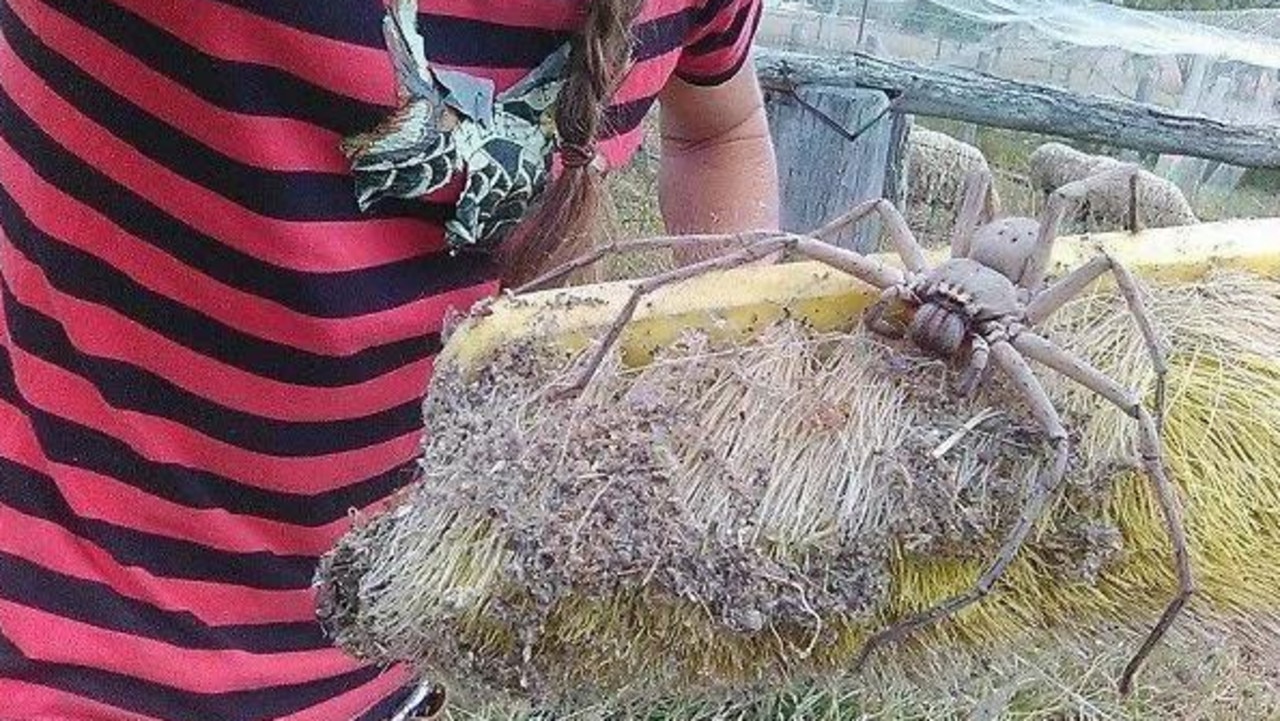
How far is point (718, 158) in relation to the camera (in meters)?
0.95

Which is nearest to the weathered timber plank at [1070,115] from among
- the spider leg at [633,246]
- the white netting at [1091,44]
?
the spider leg at [633,246]

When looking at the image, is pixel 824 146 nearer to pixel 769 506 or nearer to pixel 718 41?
pixel 718 41

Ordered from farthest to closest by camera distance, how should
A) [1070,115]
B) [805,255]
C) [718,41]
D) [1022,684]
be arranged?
[1070,115], [1022,684], [718,41], [805,255]

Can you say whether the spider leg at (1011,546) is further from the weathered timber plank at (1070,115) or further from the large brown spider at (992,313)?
the weathered timber plank at (1070,115)

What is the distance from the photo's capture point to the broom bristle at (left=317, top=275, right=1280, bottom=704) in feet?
1.56

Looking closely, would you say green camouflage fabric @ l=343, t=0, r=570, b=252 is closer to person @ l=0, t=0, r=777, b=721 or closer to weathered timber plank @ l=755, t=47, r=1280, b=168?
person @ l=0, t=0, r=777, b=721

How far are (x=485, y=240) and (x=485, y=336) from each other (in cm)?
19

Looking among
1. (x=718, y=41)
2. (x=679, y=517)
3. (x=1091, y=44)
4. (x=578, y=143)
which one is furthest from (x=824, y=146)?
(x=1091, y=44)

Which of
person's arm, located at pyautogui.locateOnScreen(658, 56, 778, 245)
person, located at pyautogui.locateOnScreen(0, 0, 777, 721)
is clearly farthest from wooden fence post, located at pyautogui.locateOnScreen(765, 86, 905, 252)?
person, located at pyautogui.locateOnScreen(0, 0, 777, 721)

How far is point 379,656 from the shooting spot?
52cm

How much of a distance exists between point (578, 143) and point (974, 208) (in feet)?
0.59

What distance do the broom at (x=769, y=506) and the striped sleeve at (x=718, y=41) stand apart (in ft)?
0.99

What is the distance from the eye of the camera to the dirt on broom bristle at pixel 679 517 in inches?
18.6

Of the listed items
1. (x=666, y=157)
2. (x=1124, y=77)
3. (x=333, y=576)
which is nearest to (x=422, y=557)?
(x=333, y=576)
